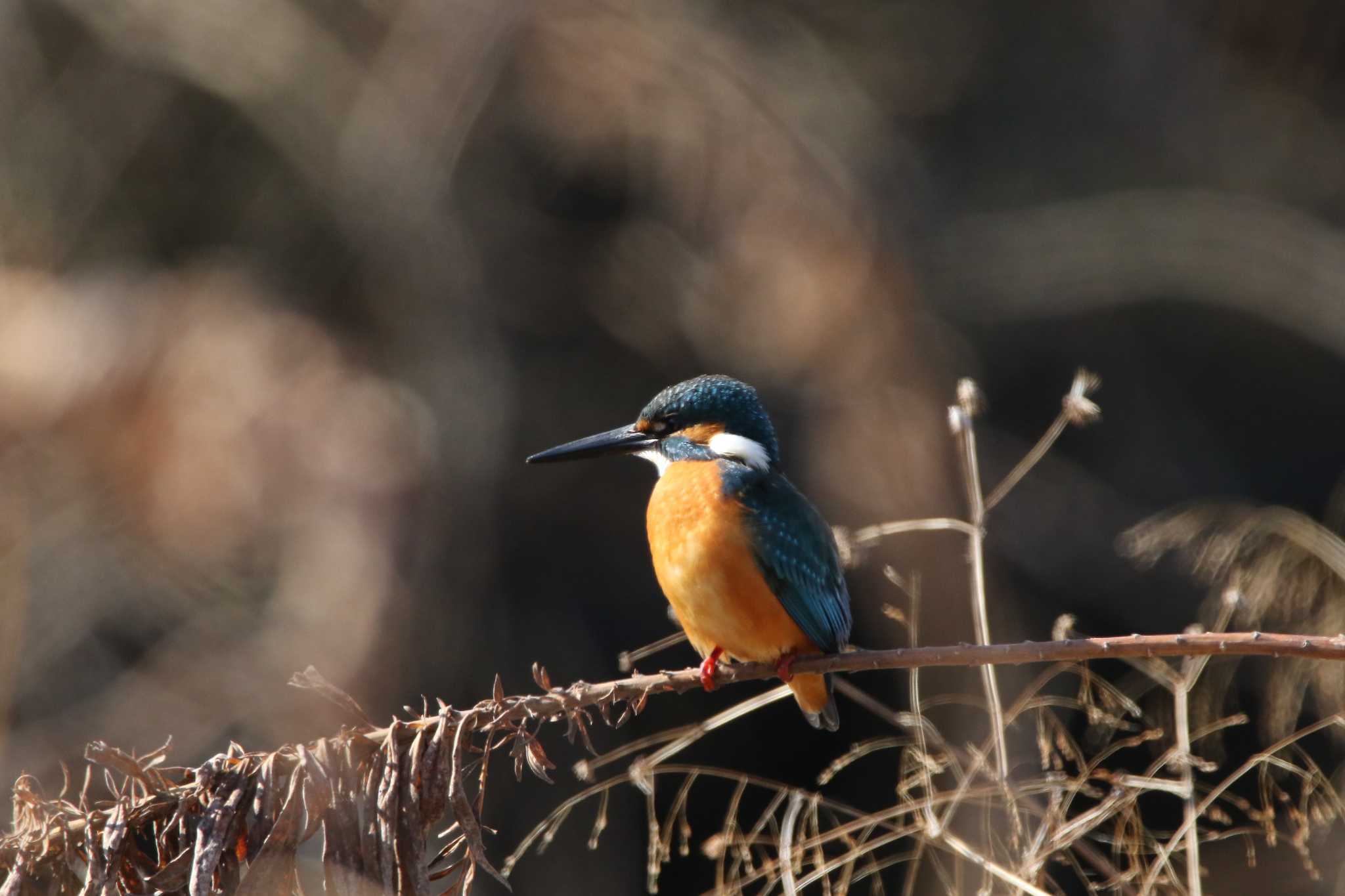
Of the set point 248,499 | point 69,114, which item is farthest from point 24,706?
point 69,114

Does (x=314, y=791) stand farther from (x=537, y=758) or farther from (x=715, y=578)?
(x=715, y=578)

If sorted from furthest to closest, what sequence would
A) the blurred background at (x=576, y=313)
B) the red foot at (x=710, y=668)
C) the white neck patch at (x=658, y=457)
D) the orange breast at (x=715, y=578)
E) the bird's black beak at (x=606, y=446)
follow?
the blurred background at (x=576, y=313) < the white neck patch at (x=658, y=457) < the bird's black beak at (x=606, y=446) < the orange breast at (x=715, y=578) < the red foot at (x=710, y=668)

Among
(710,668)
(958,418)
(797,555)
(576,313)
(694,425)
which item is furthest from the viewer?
(576,313)

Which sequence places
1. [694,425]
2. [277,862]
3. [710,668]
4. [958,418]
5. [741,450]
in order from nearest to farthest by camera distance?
[277,862] → [958,418] → [710,668] → [741,450] → [694,425]

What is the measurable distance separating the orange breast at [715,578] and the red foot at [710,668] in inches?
0.9

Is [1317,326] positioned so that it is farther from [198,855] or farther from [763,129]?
[198,855]

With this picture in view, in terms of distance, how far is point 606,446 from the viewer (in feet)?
10.1

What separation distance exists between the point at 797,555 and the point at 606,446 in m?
0.57

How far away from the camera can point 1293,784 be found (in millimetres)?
4012

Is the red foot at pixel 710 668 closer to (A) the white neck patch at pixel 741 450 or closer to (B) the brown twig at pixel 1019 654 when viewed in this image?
(B) the brown twig at pixel 1019 654

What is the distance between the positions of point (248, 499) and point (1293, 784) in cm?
405

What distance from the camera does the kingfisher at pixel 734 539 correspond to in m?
2.65

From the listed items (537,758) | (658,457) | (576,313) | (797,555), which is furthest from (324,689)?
(576,313)

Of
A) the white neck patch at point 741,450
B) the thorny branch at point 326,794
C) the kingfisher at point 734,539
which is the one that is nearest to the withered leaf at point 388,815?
the thorny branch at point 326,794
